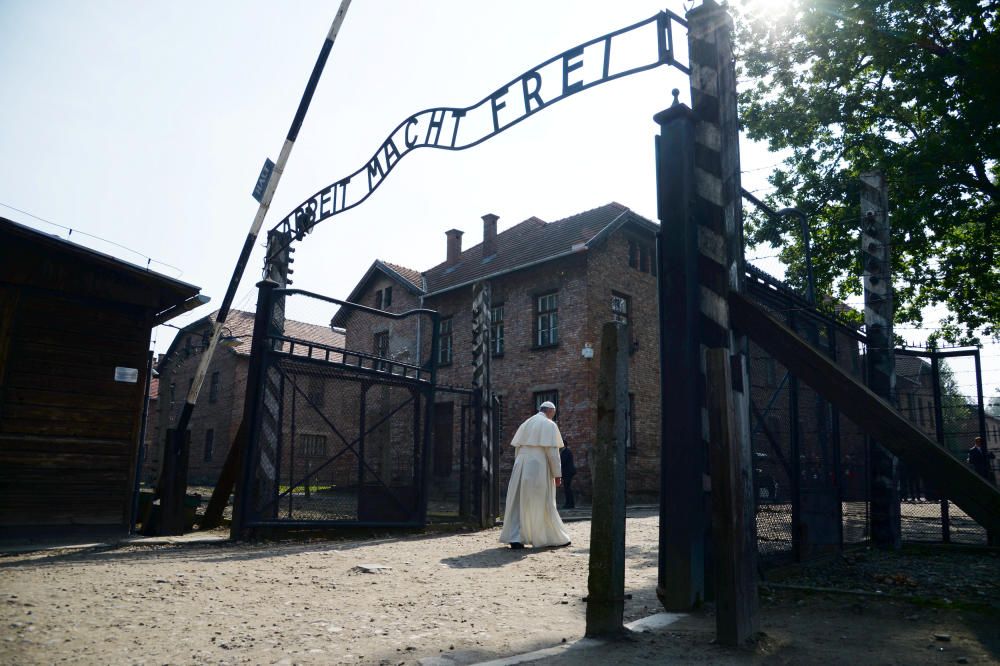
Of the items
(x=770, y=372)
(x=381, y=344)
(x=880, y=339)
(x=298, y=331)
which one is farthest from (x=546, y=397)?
(x=298, y=331)

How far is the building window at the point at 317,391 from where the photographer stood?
9392mm

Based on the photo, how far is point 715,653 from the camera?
11.6ft

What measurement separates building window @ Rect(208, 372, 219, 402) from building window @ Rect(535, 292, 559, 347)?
762 inches

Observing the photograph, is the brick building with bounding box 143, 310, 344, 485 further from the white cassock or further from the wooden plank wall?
the white cassock

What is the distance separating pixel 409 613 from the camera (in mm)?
4684

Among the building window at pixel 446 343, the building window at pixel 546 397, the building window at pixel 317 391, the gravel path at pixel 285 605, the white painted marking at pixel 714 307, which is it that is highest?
the building window at pixel 446 343

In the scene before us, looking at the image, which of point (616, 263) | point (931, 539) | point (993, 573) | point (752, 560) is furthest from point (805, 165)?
point (752, 560)

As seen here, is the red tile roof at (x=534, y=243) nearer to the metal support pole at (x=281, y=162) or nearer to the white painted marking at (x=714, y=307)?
the metal support pole at (x=281, y=162)

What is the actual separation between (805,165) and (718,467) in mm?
16251

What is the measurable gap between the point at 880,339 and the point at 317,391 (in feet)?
23.9

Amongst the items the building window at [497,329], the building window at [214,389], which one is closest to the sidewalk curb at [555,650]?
the building window at [497,329]

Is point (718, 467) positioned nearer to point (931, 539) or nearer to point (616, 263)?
point (931, 539)

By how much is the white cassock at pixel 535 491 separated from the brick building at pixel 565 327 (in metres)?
11.5

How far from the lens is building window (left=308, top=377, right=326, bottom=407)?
939cm
